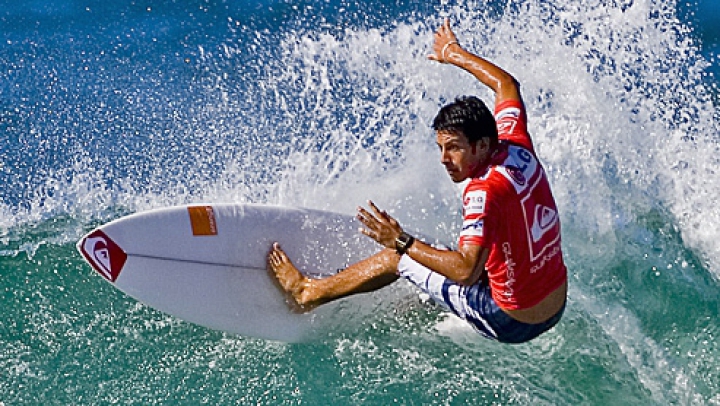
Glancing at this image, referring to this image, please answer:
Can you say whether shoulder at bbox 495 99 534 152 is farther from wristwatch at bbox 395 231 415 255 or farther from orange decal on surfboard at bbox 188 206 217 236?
orange decal on surfboard at bbox 188 206 217 236

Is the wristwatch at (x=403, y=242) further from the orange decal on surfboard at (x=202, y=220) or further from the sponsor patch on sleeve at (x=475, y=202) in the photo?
the orange decal on surfboard at (x=202, y=220)

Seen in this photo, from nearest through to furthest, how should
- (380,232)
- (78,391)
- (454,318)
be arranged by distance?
(380,232) < (78,391) < (454,318)

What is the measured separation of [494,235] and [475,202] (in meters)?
0.18

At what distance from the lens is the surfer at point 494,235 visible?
403 cm

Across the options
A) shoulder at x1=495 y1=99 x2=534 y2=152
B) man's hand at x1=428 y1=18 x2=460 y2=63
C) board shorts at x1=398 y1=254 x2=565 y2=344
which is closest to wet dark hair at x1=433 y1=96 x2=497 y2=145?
shoulder at x1=495 y1=99 x2=534 y2=152

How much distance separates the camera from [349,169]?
20.4ft

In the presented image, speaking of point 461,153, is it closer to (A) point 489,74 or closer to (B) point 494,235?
(B) point 494,235

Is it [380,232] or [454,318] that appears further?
[454,318]

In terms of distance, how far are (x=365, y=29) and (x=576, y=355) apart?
155 inches

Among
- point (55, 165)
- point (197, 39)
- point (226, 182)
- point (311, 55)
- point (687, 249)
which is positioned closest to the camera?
point (687, 249)

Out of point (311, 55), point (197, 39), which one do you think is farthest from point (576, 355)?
point (197, 39)

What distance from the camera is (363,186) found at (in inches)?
240

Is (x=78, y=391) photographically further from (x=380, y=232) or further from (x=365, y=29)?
(x=365, y=29)

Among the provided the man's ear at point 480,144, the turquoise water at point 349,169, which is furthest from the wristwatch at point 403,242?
the turquoise water at point 349,169
